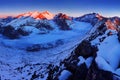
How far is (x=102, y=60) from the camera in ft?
140

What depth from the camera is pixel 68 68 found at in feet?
162

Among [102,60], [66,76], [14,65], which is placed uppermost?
[102,60]

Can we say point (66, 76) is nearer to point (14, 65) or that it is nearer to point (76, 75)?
point (76, 75)

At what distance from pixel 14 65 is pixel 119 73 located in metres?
133

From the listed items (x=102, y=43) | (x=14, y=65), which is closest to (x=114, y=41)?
(x=102, y=43)

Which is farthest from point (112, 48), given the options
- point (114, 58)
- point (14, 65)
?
point (14, 65)

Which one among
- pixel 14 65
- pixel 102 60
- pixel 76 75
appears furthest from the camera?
pixel 14 65

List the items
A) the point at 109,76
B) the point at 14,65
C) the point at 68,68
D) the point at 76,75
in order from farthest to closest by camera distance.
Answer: the point at 14,65 → the point at 68,68 → the point at 76,75 → the point at 109,76

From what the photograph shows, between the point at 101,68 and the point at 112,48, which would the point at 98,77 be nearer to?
the point at 101,68

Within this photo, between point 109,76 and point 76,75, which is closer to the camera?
point 109,76

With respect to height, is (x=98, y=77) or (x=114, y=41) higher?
(x=114, y=41)

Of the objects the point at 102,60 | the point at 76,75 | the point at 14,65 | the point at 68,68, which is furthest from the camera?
the point at 14,65

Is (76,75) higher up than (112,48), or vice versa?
(112,48)

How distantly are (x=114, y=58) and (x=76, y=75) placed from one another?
6.34 metres
